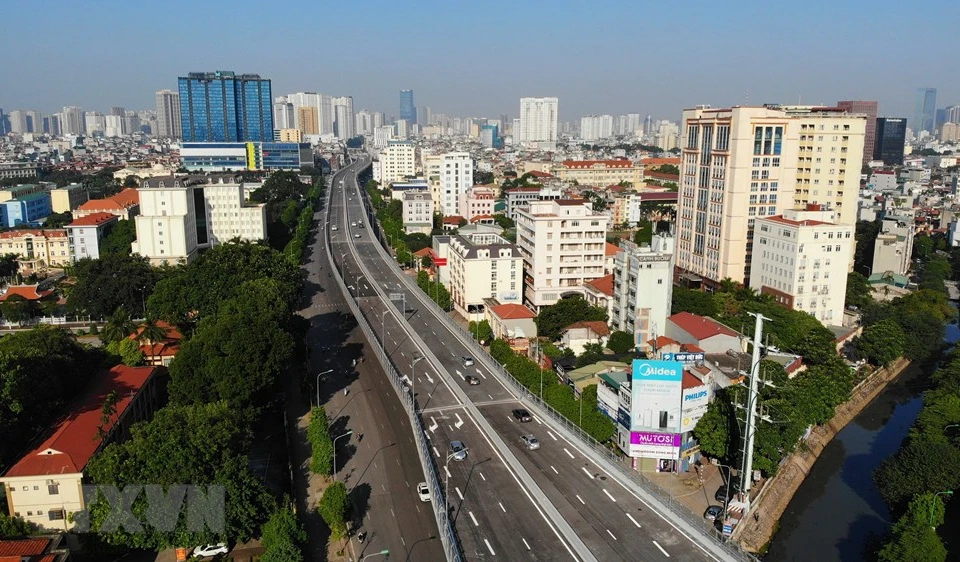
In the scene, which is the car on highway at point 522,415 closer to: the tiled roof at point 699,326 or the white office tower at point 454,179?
the tiled roof at point 699,326

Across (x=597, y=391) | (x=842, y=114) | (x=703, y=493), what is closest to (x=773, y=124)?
(x=842, y=114)

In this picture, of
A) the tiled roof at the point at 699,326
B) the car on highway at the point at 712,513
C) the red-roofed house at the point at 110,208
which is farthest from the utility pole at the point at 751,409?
the red-roofed house at the point at 110,208

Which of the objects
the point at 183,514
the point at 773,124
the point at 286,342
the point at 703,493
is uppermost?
the point at 773,124

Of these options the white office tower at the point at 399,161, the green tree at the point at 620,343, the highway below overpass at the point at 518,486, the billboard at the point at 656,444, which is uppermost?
the white office tower at the point at 399,161

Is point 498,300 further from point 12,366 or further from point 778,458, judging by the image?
point 12,366

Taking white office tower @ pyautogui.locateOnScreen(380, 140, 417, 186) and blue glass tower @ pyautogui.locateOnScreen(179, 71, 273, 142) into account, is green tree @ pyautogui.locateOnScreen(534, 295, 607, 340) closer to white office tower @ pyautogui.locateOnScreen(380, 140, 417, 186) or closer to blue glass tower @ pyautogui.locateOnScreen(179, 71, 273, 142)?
white office tower @ pyautogui.locateOnScreen(380, 140, 417, 186)
